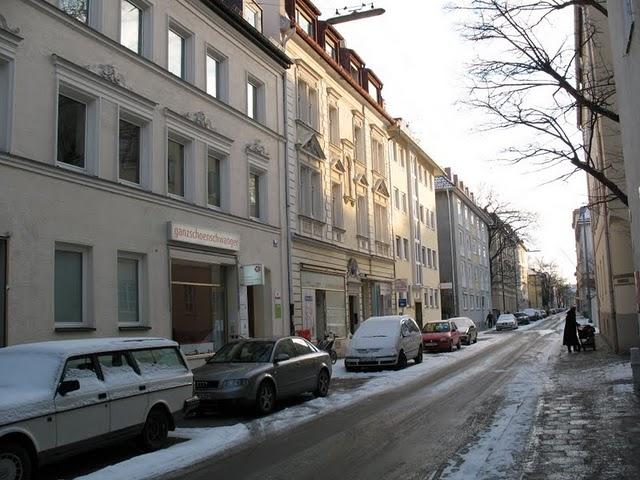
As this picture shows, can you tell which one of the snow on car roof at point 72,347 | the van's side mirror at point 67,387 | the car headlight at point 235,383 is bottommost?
the car headlight at point 235,383

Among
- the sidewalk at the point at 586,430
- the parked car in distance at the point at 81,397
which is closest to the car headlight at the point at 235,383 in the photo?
the parked car in distance at the point at 81,397

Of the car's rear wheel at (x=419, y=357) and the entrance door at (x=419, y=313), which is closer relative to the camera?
the car's rear wheel at (x=419, y=357)

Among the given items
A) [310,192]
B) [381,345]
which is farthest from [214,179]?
[381,345]

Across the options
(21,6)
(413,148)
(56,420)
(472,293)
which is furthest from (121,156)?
(472,293)

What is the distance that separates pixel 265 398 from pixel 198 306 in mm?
6399

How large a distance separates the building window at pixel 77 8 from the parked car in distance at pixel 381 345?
1218 cm

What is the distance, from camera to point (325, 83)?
28031 mm

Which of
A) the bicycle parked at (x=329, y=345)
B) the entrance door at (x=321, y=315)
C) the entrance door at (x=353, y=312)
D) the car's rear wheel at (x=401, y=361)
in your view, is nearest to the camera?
the car's rear wheel at (x=401, y=361)

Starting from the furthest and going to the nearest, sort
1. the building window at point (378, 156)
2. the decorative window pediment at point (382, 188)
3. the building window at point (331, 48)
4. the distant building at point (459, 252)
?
the distant building at point (459, 252) < the building window at point (378, 156) < the decorative window pediment at point (382, 188) < the building window at point (331, 48)

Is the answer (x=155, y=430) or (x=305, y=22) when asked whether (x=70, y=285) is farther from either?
(x=305, y=22)

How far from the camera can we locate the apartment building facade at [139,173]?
12.1 meters

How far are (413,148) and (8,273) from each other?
113 feet

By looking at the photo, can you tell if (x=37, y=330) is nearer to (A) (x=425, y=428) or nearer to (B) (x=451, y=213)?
(A) (x=425, y=428)

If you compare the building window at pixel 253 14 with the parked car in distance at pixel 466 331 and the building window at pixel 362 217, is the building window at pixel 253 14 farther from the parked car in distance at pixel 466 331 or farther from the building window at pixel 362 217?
the parked car in distance at pixel 466 331
